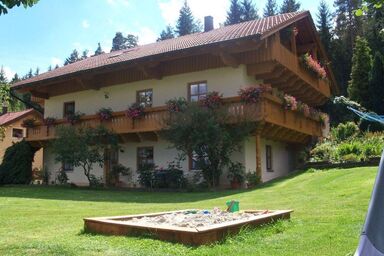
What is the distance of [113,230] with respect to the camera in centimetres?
732

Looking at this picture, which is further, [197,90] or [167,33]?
[167,33]

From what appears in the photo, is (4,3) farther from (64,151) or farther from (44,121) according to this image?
(44,121)

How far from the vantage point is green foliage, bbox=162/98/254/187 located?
17781 mm

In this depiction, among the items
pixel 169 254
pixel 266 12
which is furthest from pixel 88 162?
pixel 266 12

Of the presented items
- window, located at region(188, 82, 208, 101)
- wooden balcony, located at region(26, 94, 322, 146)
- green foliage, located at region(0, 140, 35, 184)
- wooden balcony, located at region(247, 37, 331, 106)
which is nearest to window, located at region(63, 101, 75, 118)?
wooden balcony, located at region(26, 94, 322, 146)

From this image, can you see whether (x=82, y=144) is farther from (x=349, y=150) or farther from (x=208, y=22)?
(x=349, y=150)

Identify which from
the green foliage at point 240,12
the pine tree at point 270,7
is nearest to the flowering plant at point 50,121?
the green foliage at point 240,12

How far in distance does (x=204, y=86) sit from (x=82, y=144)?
603 centimetres

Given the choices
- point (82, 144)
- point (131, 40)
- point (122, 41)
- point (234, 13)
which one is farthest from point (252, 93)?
point (131, 40)

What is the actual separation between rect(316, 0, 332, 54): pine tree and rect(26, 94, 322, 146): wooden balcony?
26.5 metres

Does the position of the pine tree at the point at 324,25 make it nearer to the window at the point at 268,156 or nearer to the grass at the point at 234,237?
the window at the point at 268,156

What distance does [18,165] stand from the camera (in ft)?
84.9

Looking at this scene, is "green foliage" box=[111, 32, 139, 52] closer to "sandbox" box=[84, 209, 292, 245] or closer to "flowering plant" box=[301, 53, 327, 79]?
"flowering plant" box=[301, 53, 327, 79]

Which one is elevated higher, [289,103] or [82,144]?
[289,103]
